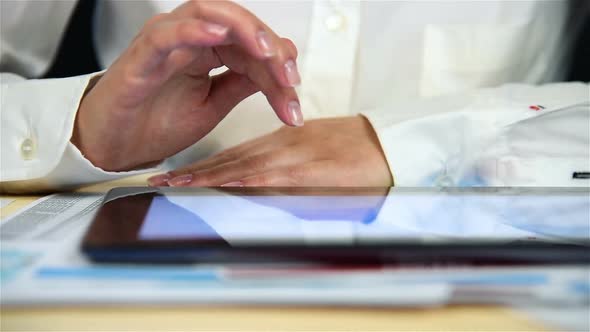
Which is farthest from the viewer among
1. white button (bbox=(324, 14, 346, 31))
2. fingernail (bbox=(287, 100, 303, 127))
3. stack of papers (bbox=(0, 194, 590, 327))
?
white button (bbox=(324, 14, 346, 31))

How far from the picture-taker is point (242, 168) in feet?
1.13

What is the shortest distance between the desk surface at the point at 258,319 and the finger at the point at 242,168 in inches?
6.3

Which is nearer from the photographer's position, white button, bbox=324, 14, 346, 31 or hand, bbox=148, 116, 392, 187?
hand, bbox=148, 116, 392, 187

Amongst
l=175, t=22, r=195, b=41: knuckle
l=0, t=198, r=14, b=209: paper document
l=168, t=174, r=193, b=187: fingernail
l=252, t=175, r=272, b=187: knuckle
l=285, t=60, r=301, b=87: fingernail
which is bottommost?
l=0, t=198, r=14, b=209: paper document

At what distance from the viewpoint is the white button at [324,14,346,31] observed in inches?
19.0

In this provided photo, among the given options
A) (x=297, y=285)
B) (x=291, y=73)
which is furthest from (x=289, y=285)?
(x=291, y=73)

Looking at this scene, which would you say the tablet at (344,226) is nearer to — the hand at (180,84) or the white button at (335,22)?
the hand at (180,84)

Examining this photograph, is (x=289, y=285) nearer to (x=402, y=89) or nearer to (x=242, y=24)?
(x=242, y=24)

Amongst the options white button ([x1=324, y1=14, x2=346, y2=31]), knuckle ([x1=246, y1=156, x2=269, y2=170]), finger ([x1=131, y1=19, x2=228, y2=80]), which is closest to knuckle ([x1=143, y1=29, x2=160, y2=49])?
finger ([x1=131, y1=19, x2=228, y2=80])

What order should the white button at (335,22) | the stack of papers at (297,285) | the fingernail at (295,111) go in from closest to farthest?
the stack of papers at (297,285)
the fingernail at (295,111)
the white button at (335,22)

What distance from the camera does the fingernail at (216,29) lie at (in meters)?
0.25

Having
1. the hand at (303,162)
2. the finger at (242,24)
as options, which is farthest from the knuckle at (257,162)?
the finger at (242,24)

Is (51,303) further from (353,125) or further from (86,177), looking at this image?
(353,125)

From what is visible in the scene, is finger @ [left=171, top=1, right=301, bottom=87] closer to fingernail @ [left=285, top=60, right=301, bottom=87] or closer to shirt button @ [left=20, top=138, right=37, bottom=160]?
fingernail @ [left=285, top=60, right=301, bottom=87]
